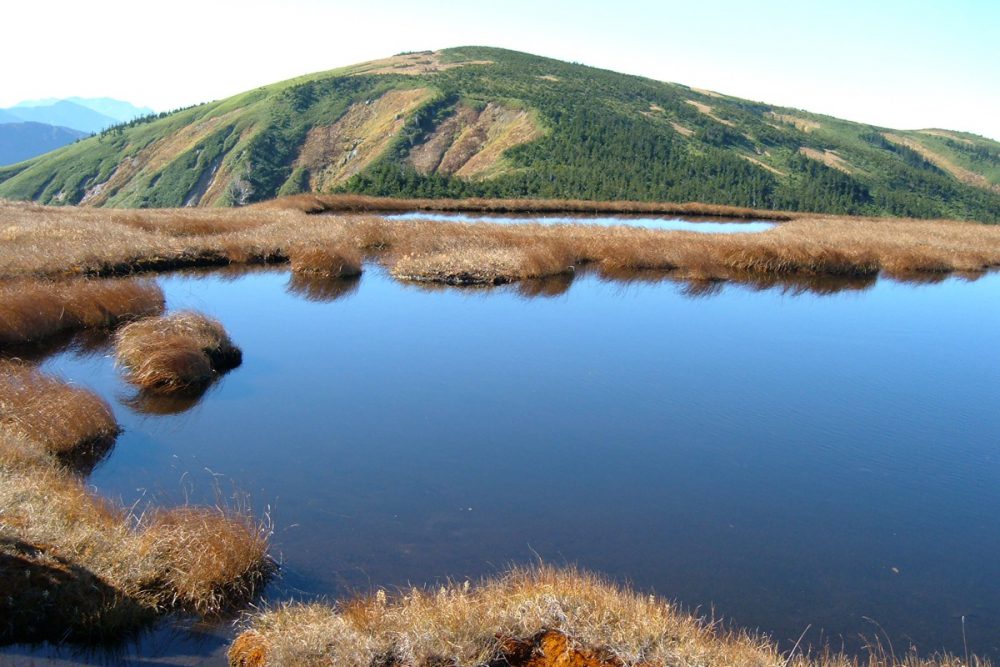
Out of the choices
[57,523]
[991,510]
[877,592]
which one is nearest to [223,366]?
[57,523]

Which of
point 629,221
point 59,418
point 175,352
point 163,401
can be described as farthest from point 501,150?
point 59,418

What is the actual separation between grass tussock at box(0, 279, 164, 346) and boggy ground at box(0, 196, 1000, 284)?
2878mm

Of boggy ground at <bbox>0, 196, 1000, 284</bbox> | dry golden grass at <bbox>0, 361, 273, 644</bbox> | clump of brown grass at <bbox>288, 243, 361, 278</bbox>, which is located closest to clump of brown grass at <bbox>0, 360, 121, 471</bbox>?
dry golden grass at <bbox>0, 361, 273, 644</bbox>

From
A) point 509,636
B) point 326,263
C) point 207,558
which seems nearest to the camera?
→ point 509,636

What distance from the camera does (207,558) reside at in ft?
25.2

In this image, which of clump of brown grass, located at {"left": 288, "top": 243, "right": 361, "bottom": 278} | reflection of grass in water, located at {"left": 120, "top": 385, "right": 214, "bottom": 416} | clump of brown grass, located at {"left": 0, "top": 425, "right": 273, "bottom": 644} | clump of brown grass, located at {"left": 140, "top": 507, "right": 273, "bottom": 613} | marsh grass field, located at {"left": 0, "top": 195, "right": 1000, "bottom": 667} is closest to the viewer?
marsh grass field, located at {"left": 0, "top": 195, "right": 1000, "bottom": 667}

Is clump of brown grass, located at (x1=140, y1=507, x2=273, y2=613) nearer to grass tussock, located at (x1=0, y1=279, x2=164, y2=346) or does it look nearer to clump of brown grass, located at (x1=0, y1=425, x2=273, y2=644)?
clump of brown grass, located at (x1=0, y1=425, x2=273, y2=644)

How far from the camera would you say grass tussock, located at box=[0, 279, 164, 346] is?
15969mm

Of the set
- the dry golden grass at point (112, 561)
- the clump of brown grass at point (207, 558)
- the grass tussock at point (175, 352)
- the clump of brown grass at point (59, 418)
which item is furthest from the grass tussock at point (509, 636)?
the grass tussock at point (175, 352)

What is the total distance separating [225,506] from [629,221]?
1370 inches

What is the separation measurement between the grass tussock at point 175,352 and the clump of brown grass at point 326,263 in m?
9.06

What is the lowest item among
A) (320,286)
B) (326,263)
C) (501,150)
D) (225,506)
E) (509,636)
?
(225,506)

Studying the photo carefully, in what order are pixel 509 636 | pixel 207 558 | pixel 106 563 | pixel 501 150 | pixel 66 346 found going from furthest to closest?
pixel 501 150, pixel 66 346, pixel 207 558, pixel 106 563, pixel 509 636

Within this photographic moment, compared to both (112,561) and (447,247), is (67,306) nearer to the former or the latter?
(112,561)
